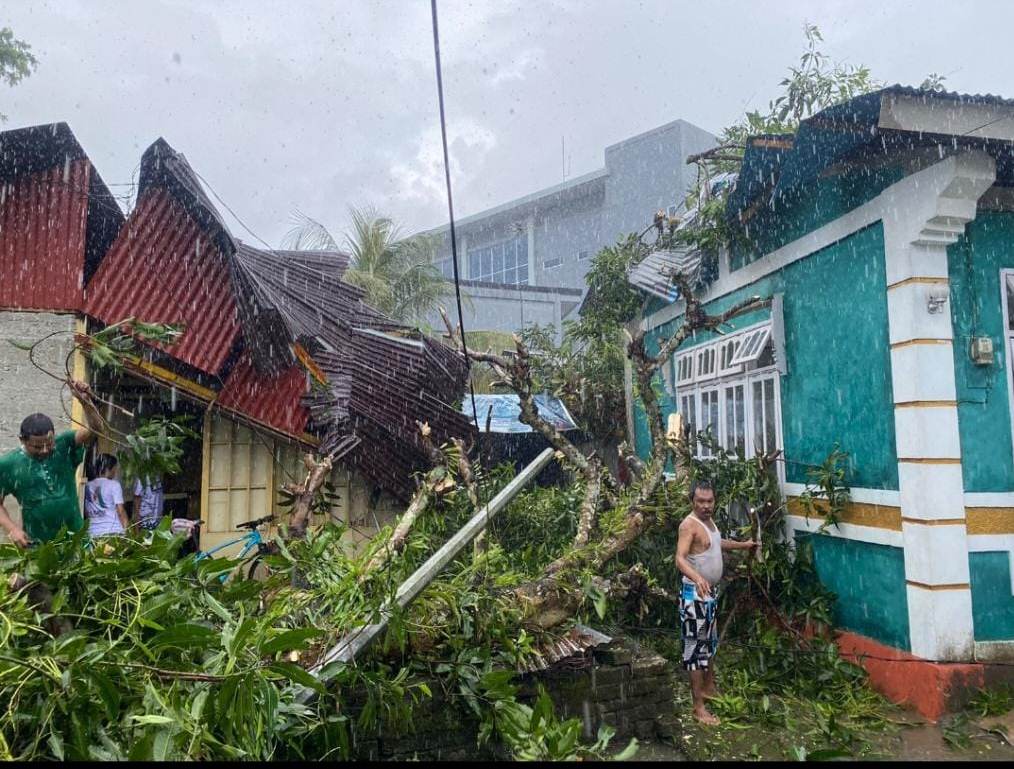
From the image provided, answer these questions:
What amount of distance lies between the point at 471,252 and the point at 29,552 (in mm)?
24087

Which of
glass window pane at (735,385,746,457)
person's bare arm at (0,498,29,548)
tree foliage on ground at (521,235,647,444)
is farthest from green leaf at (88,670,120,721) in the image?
tree foliage on ground at (521,235,647,444)

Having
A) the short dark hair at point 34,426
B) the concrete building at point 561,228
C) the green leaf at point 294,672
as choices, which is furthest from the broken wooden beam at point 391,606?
the concrete building at point 561,228

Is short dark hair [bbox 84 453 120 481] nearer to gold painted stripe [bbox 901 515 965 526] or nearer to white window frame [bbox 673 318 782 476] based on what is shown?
white window frame [bbox 673 318 782 476]

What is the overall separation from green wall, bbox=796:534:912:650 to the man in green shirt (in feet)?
18.4

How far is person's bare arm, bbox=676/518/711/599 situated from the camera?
213 inches

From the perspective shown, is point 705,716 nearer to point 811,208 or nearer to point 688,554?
point 688,554

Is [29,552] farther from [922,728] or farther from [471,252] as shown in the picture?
[471,252]

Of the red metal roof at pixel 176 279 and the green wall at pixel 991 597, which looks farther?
the red metal roof at pixel 176 279

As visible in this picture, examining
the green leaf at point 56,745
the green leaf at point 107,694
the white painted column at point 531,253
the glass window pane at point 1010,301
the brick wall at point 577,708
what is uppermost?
the white painted column at point 531,253

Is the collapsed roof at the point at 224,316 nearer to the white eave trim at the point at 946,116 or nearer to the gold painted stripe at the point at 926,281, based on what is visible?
the gold painted stripe at the point at 926,281

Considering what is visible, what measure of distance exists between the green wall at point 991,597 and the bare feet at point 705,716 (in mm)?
1954

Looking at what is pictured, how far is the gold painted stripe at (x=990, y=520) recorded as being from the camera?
5523mm

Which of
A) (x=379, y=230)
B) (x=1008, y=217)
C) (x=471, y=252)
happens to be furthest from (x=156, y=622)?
(x=471, y=252)

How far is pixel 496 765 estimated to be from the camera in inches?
65.6
